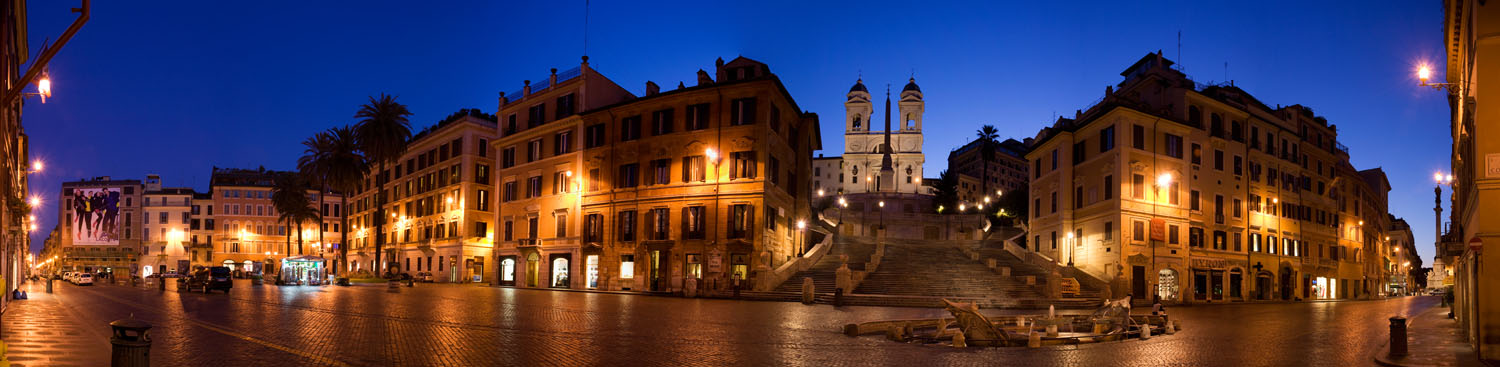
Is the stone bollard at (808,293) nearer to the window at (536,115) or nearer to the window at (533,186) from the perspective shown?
the window at (533,186)

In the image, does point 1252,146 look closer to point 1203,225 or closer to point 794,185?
point 1203,225

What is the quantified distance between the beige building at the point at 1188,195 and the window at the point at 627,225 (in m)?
23.6

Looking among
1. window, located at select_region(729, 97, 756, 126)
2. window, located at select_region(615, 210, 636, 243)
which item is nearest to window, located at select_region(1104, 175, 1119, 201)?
window, located at select_region(729, 97, 756, 126)

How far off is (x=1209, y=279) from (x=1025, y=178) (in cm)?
10863

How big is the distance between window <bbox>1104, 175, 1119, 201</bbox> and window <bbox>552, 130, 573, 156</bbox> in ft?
102

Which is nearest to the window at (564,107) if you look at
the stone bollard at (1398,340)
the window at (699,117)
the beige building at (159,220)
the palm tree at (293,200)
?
the window at (699,117)

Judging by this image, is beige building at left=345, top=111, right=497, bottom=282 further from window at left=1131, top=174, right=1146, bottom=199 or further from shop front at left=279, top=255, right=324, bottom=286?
window at left=1131, top=174, right=1146, bottom=199

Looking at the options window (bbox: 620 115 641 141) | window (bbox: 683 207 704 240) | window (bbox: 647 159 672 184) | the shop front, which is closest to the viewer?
window (bbox: 683 207 704 240)

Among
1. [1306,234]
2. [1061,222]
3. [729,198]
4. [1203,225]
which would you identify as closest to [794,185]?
[729,198]

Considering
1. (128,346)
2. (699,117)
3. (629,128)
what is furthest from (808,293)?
(128,346)

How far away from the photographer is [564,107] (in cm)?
5456

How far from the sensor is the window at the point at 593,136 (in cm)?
5081

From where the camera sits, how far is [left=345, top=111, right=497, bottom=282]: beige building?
62.2 metres

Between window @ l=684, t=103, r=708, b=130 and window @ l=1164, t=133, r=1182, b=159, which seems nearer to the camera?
window @ l=684, t=103, r=708, b=130
